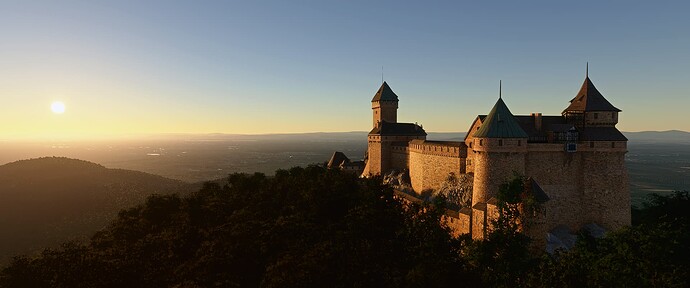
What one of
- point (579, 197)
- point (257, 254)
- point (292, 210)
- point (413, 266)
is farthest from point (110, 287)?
point (579, 197)

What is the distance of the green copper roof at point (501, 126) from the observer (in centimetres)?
2862

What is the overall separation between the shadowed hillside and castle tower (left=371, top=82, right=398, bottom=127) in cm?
5237

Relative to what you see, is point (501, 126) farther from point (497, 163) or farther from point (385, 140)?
point (385, 140)

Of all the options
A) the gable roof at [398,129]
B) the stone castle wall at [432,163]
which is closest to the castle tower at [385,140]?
the gable roof at [398,129]

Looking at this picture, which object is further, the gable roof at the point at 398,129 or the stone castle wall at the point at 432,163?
the gable roof at the point at 398,129

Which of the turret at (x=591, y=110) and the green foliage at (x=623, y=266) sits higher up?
the turret at (x=591, y=110)

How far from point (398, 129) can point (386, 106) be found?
5582 millimetres

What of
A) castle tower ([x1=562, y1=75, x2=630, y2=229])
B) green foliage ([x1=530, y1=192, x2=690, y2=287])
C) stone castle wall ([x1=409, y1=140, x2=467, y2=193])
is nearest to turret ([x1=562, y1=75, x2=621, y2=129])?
castle tower ([x1=562, y1=75, x2=630, y2=229])

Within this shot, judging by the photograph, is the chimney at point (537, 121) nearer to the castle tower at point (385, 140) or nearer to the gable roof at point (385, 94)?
the castle tower at point (385, 140)

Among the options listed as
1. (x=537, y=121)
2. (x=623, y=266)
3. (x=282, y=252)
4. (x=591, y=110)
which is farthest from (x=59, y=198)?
(x=623, y=266)

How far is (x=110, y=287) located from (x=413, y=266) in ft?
44.5

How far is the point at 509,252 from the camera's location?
18.4 metres

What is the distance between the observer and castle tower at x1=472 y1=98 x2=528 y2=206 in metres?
A: 28.5

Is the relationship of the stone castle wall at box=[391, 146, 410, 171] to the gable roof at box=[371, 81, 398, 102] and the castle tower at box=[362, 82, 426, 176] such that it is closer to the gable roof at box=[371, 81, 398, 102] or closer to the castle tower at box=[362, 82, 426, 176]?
→ the castle tower at box=[362, 82, 426, 176]
